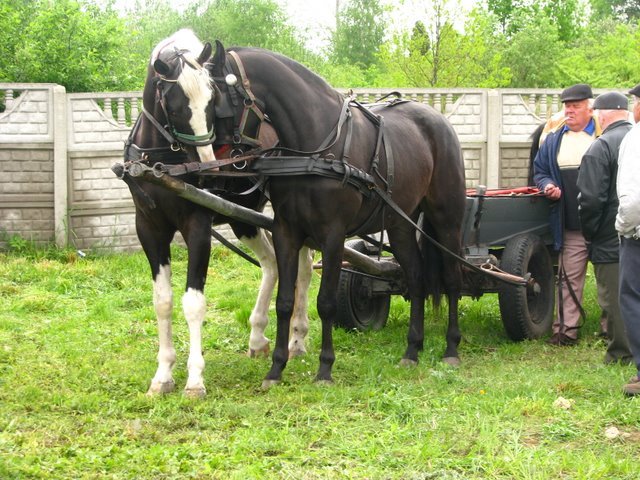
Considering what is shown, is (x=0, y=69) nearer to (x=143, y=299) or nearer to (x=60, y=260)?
(x=60, y=260)

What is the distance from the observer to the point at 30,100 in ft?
36.7

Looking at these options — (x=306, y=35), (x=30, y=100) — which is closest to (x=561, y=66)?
(x=306, y=35)

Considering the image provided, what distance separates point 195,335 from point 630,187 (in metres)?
2.80

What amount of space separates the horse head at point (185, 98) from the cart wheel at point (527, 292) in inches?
115

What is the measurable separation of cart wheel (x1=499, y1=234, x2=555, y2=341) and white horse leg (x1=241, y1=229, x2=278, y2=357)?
6.00ft

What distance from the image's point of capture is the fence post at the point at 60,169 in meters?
11.2

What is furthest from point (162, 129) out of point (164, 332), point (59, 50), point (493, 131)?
point (59, 50)

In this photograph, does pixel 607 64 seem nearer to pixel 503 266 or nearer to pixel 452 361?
pixel 503 266

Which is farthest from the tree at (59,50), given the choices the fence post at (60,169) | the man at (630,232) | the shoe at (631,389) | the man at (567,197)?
the shoe at (631,389)

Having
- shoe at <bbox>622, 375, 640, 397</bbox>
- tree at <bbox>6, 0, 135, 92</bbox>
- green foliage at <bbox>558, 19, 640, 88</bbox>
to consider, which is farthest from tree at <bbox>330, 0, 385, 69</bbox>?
shoe at <bbox>622, 375, 640, 397</bbox>

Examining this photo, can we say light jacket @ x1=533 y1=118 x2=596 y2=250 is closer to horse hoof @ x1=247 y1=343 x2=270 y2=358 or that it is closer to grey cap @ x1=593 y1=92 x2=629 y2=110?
grey cap @ x1=593 y1=92 x2=629 y2=110

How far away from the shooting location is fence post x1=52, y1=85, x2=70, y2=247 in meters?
11.2

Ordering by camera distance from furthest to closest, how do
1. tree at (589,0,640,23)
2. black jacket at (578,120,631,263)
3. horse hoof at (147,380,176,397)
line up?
tree at (589,0,640,23), black jacket at (578,120,631,263), horse hoof at (147,380,176,397)

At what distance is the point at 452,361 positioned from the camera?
6965mm
